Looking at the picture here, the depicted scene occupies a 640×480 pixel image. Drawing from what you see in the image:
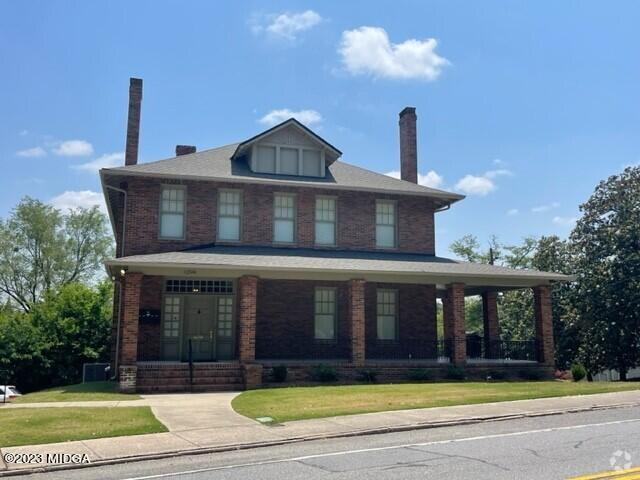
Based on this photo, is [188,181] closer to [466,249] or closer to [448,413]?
[448,413]

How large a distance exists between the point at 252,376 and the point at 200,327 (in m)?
3.64

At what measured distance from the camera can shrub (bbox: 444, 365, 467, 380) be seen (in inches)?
783

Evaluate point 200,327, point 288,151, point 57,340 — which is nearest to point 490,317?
point 288,151

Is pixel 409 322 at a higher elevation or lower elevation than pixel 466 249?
lower

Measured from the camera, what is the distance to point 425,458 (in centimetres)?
853

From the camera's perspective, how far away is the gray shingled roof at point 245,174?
69.9ft

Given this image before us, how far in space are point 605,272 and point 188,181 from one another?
20205mm

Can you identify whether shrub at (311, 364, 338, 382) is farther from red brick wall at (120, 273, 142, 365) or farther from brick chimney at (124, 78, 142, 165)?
brick chimney at (124, 78, 142, 165)

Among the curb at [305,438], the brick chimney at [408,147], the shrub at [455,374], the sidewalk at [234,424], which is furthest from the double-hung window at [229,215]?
the curb at [305,438]

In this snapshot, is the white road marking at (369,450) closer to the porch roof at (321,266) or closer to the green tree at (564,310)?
the porch roof at (321,266)

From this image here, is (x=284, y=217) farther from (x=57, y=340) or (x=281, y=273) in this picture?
(x=57, y=340)

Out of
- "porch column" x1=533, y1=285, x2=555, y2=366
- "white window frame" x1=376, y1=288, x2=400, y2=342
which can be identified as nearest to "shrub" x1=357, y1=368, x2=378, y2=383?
"white window frame" x1=376, y1=288, x2=400, y2=342

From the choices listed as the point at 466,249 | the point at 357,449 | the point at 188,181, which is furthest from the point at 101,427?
the point at 466,249

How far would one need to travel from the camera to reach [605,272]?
29.4m
